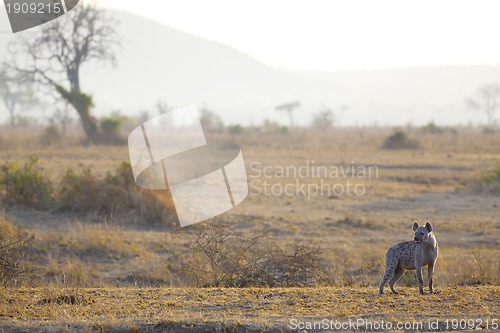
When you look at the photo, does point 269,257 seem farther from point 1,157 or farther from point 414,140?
point 414,140

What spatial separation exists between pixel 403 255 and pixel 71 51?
35765 mm

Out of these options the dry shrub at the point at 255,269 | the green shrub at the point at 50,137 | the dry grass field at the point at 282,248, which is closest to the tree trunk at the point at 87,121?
the green shrub at the point at 50,137

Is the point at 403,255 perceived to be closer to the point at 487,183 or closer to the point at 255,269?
the point at 255,269

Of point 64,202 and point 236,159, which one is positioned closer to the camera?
point 64,202

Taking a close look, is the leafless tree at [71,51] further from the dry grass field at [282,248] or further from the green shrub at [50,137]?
the dry grass field at [282,248]

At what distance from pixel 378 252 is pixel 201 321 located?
7.46 meters

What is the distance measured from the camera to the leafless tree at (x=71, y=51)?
39.4m

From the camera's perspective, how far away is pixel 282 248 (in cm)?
1344

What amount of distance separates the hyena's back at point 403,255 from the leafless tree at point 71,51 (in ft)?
107

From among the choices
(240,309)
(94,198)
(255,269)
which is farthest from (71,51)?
(240,309)

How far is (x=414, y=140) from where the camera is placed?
135ft

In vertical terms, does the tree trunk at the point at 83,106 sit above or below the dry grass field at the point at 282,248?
above

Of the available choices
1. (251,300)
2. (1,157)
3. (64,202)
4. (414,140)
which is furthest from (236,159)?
(251,300)

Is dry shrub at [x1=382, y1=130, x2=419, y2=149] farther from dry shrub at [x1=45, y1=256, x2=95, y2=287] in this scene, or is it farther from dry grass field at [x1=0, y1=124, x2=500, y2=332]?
dry shrub at [x1=45, y1=256, x2=95, y2=287]
